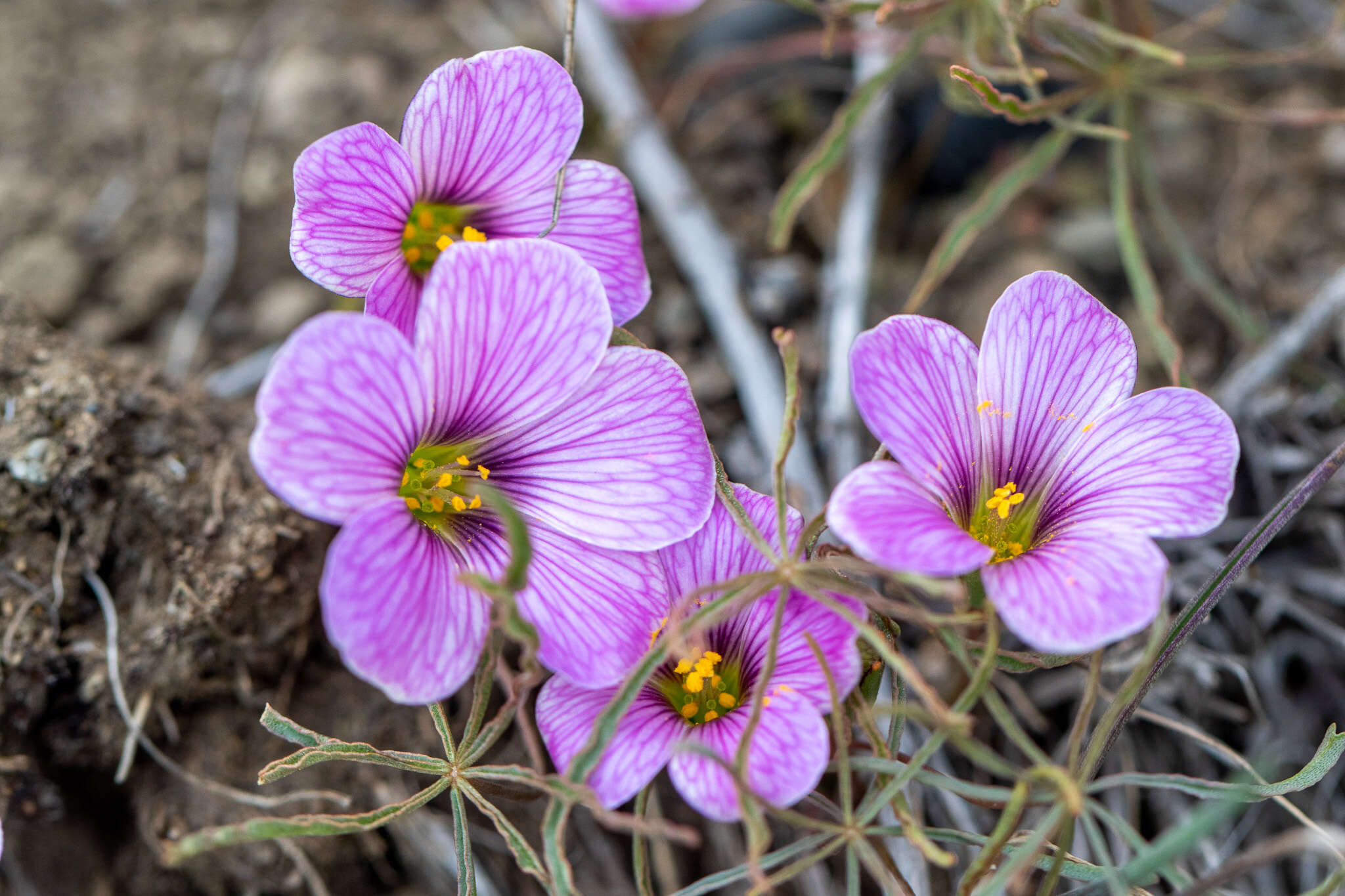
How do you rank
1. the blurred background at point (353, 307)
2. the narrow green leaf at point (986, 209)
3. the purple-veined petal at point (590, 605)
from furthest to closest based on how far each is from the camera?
the narrow green leaf at point (986, 209) → the blurred background at point (353, 307) → the purple-veined petal at point (590, 605)

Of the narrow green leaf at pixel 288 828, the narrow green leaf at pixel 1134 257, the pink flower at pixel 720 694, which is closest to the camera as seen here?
the narrow green leaf at pixel 288 828

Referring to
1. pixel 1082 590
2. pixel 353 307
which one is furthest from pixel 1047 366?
pixel 353 307

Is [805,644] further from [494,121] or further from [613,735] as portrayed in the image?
[494,121]

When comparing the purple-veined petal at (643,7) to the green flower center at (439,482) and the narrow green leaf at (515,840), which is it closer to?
the green flower center at (439,482)

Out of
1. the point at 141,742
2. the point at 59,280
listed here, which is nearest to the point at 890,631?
the point at 141,742

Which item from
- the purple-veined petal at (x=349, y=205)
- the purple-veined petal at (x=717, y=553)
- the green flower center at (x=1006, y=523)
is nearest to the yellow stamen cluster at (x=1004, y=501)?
the green flower center at (x=1006, y=523)
